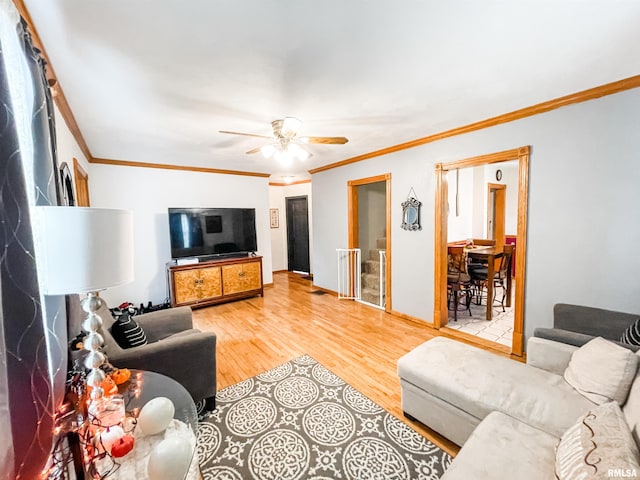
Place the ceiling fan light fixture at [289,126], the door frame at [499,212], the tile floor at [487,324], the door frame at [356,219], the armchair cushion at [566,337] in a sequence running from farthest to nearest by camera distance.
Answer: the door frame at [499,212], the door frame at [356,219], the tile floor at [487,324], the ceiling fan light fixture at [289,126], the armchair cushion at [566,337]

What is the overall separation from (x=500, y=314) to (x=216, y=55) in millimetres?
4601

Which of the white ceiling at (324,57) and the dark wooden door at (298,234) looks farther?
the dark wooden door at (298,234)

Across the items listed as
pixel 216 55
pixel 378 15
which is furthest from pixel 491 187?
pixel 216 55

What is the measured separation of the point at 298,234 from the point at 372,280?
8.92 feet

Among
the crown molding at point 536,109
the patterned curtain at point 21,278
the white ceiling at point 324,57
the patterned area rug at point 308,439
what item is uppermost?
the white ceiling at point 324,57

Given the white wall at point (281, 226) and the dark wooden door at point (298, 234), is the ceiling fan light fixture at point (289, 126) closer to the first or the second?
the dark wooden door at point (298, 234)

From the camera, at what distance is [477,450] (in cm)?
124

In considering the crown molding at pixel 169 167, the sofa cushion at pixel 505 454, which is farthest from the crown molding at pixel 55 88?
the sofa cushion at pixel 505 454

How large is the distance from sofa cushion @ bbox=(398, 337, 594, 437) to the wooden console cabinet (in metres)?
3.59

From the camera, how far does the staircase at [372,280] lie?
15.6ft

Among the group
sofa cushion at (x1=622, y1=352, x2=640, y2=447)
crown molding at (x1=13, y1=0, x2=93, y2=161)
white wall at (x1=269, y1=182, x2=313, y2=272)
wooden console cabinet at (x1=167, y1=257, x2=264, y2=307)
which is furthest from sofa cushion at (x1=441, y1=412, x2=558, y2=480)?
white wall at (x1=269, y1=182, x2=313, y2=272)

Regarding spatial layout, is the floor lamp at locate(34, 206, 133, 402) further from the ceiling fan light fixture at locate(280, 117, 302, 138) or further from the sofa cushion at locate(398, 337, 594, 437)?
the sofa cushion at locate(398, 337, 594, 437)

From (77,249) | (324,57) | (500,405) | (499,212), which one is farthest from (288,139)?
(499,212)

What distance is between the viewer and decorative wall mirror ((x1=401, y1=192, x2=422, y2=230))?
366 cm
